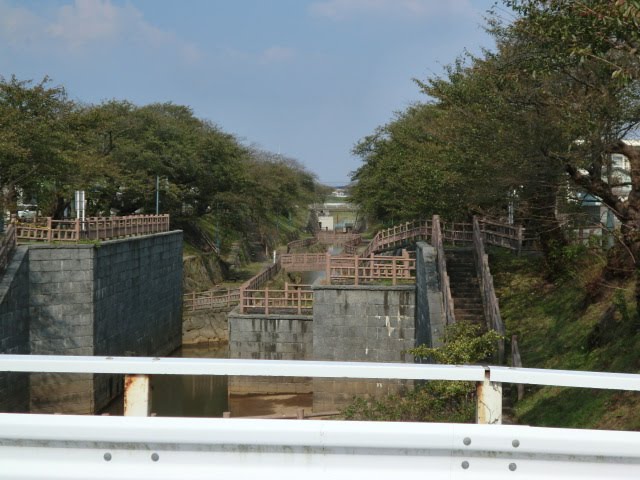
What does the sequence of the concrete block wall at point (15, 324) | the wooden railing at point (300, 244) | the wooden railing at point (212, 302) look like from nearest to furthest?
the concrete block wall at point (15, 324)
the wooden railing at point (212, 302)
the wooden railing at point (300, 244)

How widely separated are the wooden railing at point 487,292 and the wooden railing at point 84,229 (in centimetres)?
1321

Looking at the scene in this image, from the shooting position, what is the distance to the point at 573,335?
15.4 meters

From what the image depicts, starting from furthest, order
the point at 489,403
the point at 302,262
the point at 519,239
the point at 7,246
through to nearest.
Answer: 1. the point at 302,262
2. the point at 519,239
3. the point at 7,246
4. the point at 489,403

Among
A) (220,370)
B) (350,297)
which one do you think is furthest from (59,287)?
(220,370)

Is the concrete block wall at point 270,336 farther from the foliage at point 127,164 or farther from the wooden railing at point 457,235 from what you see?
the foliage at point 127,164

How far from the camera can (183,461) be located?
3422 millimetres

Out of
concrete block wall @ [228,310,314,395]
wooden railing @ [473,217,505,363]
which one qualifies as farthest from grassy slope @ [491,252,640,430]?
concrete block wall @ [228,310,314,395]

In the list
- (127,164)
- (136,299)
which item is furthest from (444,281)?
(127,164)

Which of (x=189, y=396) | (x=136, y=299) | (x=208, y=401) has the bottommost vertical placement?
(x=208, y=401)

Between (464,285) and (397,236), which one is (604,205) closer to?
(464,285)

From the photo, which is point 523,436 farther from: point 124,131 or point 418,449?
point 124,131

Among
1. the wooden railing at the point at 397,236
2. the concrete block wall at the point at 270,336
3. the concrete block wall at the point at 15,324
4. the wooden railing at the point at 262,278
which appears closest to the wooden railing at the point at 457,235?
the wooden railing at the point at 397,236

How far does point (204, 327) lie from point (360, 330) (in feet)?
47.3

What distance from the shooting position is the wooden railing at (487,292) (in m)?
15.6
